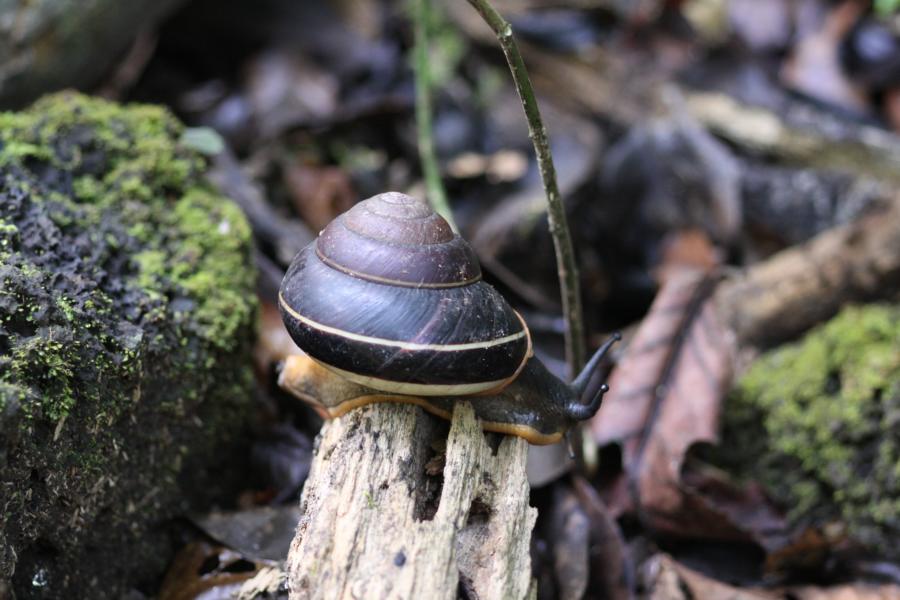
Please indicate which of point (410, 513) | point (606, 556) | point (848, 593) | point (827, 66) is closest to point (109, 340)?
point (410, 513)

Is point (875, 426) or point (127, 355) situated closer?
point (127, 355)

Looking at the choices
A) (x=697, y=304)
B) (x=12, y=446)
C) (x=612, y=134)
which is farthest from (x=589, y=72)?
(x=12, y=446)

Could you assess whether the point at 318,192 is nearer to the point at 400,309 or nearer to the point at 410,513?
the point at 400,309

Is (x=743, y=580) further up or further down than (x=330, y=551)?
further down

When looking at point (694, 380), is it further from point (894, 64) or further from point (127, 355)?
point (894, 64)

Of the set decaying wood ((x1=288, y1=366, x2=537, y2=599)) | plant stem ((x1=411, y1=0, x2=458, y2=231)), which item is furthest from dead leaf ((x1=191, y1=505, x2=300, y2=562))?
plant stem ((x1=411, y1=0, x2=458, y2=231))

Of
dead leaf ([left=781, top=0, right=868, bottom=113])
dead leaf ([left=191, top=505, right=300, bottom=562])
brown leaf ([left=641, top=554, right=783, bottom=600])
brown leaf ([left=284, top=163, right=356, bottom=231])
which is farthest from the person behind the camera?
dead leaf ([left=781, top=0, right=868, bottom=113])

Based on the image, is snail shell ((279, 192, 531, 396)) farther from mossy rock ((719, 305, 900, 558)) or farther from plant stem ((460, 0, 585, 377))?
mossy rock ((719, 305, 900, 558))
